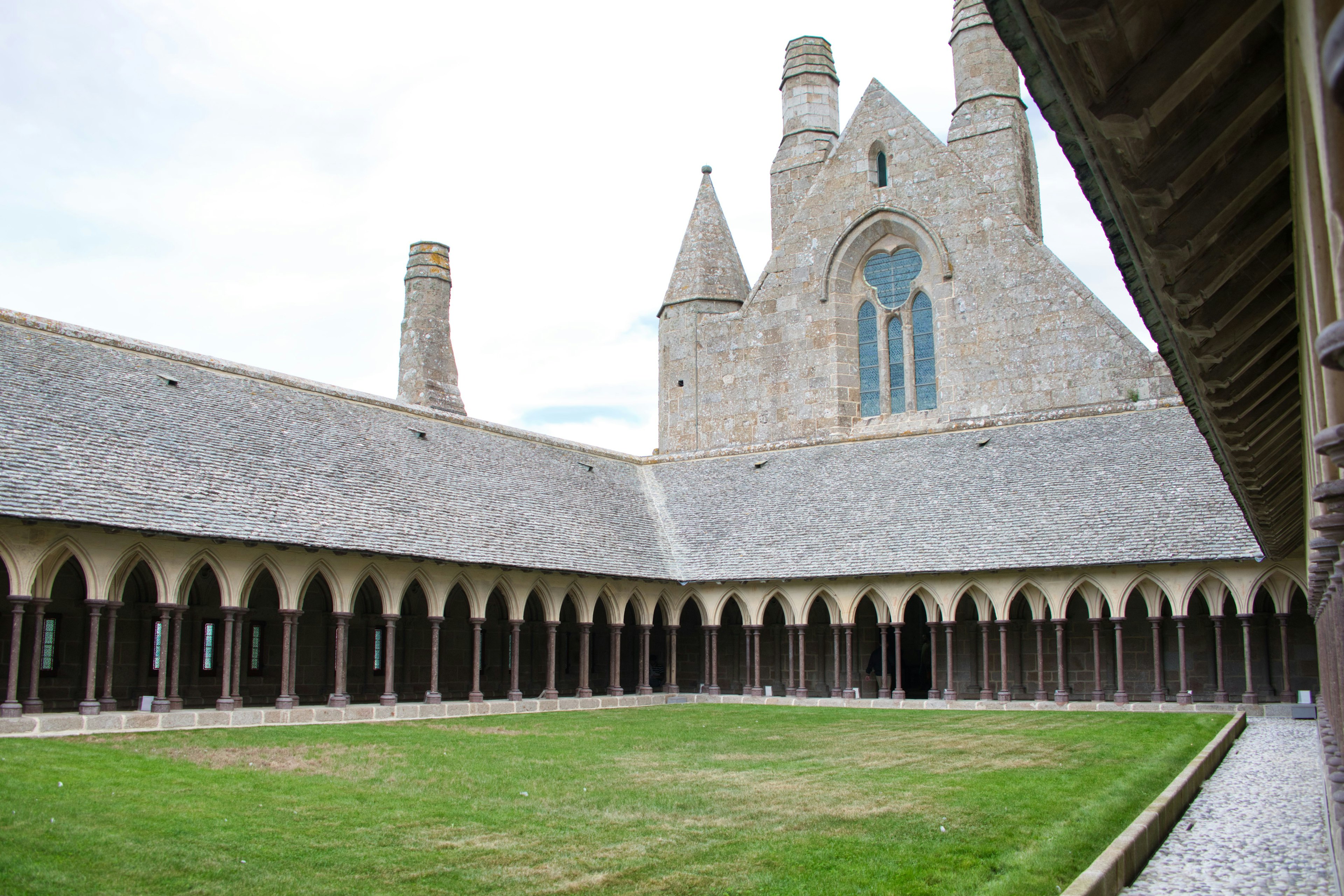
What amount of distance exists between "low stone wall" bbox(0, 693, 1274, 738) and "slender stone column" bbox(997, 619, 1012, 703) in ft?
0.61

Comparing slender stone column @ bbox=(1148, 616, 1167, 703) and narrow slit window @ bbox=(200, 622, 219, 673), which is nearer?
narrow slit window @ bbox=(200, 622, 219, 673)

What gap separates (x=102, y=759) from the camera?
13.1 metres

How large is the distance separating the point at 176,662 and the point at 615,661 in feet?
33.2

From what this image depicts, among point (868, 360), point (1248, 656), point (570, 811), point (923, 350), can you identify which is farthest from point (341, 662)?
point (923, 350)

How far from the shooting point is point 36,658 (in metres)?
17.2

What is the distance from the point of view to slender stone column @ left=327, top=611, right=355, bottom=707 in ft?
68.3

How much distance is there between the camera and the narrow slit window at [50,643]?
66.1ft

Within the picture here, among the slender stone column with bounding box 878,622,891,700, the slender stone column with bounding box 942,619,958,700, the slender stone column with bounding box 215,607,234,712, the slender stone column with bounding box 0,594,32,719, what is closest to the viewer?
the slender stone column with bounding box 0,594,32,719

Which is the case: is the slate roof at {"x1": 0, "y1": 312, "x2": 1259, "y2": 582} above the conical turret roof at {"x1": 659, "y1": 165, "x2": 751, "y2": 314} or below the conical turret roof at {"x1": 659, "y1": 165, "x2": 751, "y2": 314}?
below

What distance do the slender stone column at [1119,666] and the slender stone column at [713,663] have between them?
859cm

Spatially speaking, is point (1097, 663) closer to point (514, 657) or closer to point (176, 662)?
point (514, 657)

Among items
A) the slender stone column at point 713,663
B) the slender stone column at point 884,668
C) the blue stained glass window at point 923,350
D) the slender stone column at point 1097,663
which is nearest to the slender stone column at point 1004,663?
the slender stone column at point 1097,663

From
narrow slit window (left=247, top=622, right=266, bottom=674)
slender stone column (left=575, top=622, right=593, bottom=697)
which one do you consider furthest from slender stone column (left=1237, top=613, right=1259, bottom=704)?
narrow slit window (left=247, top=622, right=266, bottom=674)

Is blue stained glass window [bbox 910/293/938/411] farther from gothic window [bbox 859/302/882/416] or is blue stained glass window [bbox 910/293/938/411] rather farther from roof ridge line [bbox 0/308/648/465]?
roof ridge line [bbox 0/308/648/465]
